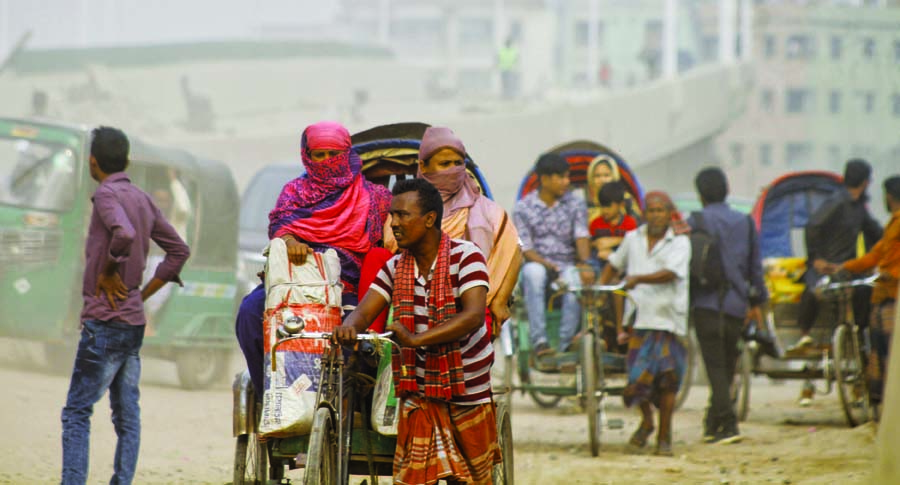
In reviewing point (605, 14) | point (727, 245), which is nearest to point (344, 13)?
point (605, 14)

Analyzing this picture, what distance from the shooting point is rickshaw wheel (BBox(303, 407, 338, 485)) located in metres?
5.81

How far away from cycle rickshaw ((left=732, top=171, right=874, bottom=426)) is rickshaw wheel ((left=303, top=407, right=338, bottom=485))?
6536 millimetres

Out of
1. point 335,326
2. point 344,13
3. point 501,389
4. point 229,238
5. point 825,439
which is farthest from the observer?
point 344,13

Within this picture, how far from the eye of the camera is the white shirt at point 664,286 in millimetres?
10539

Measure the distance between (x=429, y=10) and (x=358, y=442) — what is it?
63407mm

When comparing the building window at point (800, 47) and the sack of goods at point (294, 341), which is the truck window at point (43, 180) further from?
the building window at point (800, 47)

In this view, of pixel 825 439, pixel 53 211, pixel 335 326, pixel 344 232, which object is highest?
pixel 53 211

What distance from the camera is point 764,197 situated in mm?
13703

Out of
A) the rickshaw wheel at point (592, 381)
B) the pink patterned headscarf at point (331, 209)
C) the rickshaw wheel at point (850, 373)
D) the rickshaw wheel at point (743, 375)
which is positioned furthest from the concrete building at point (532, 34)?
the pink patterned headscarf at point (331, 209)

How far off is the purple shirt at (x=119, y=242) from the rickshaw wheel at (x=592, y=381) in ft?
12.2

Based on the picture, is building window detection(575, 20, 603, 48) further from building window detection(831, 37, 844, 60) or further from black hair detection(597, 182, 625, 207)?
black hair detection(597, 182, 625, 207)

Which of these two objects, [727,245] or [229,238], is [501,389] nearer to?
[727,245]

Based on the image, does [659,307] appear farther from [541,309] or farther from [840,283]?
[840,283]

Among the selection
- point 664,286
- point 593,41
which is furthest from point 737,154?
point 664,286
